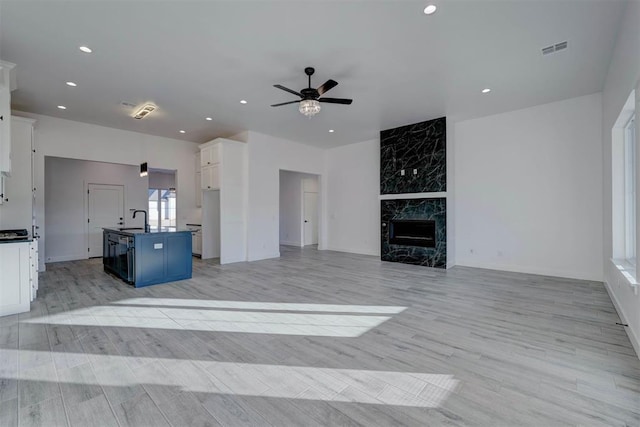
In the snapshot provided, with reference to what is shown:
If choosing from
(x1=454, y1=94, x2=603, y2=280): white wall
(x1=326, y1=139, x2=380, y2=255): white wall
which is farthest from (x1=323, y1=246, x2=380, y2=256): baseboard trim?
(x1=454, y1=94, x2=603, y2=280): white wall

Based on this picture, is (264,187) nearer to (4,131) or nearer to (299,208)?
(299,208)

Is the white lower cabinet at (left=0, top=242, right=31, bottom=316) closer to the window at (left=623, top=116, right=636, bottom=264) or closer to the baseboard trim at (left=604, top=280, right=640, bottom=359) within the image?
the baseboard trim at (left=604, top=280, right=640, bottom=359)

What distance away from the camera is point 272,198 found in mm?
7906

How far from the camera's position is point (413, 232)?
701 centimetres

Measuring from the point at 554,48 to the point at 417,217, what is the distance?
13.0 feet

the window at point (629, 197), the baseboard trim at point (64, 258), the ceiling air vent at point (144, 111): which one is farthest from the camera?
the baseboard trim at point (64, 258)

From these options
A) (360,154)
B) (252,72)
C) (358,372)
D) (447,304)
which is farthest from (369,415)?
(360,154)

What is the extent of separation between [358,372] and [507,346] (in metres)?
1.56

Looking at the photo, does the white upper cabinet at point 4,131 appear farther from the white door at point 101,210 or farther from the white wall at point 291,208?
the white wall at point 291,208

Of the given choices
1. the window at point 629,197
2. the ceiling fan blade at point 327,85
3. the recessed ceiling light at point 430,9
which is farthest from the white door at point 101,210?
the window at point 629,197

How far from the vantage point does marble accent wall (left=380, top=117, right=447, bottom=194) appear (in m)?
6.43

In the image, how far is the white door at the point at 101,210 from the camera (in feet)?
26.2

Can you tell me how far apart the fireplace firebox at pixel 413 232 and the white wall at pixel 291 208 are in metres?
4.27

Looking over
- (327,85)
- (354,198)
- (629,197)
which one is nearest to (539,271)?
(629,197)
